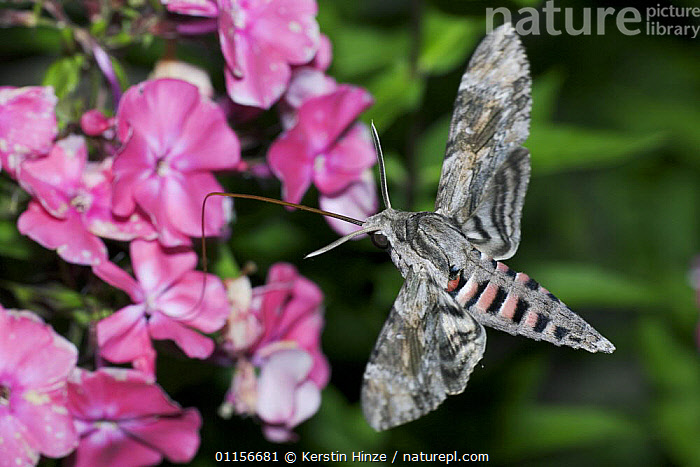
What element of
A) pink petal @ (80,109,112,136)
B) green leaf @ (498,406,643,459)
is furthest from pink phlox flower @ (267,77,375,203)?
green leaf @ (498,406,643,459)

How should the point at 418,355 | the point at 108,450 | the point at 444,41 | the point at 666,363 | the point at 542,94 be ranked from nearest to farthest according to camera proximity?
the point at 418,355
the point at 108,450
the point at 444,41
the point at 542,94
the point at 666,363

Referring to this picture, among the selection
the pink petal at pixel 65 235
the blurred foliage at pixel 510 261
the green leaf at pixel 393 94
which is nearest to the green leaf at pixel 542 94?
the blurred foliage at pixel 510 261

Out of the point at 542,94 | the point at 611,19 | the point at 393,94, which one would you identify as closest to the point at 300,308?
the point at 393,94

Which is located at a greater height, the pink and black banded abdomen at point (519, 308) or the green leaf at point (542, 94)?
the pink and black banded abdomen at point (519, 308)

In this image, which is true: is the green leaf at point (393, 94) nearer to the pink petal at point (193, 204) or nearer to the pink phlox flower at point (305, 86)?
the pink phlox flower at point (305, 86)

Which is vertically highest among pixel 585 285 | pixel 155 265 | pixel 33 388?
pixel 155 265

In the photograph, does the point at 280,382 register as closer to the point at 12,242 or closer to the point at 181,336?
the point at 181,336

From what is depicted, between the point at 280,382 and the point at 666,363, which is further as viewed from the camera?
the point at 666,363

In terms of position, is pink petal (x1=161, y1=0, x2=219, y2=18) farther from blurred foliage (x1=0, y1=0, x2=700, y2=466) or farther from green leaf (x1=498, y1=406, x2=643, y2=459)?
green leaf (x1=498, y1=406, x2=643, y2=459)
